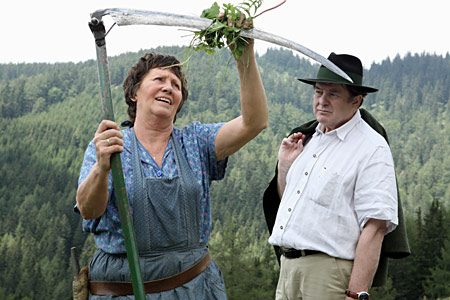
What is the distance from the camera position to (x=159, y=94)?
2.93m

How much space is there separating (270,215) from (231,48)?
1.51 metres

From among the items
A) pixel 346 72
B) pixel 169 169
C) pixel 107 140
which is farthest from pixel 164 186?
pixel 346 72

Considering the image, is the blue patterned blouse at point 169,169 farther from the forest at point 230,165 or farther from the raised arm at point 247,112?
the forest at point 230,165

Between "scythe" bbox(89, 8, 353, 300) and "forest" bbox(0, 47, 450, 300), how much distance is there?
95.9 feet

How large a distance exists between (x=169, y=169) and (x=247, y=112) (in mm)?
503

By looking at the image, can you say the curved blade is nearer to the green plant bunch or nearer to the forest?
the green plant bunch

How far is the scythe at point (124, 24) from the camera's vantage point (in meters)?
2.21

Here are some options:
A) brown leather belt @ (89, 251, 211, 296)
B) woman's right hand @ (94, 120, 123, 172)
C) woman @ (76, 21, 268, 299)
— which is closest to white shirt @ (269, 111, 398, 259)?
woman @ (76, 21, 268, 299)

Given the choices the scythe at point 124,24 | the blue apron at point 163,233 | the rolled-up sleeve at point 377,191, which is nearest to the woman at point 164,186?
the blue apron at point 163,233

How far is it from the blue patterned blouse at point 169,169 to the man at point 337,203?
477 millimetres

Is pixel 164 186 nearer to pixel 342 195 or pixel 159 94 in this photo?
pixel 159 94

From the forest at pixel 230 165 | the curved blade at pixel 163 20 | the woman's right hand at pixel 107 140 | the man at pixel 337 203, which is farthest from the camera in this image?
the forest at pixel 230 165

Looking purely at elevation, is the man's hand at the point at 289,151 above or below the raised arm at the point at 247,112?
below

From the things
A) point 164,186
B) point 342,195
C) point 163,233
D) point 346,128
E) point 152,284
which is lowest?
point 152,284
